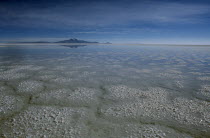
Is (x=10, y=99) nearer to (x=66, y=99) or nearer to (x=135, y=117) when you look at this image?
(x=66, y=99)

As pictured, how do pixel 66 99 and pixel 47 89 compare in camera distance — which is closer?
pixel 66 99


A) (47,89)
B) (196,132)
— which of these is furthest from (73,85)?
(196,132)

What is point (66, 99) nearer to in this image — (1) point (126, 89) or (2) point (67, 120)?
(2) point (67, 120)

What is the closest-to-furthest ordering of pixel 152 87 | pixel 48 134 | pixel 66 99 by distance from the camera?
pixel 48 134, pixel 66 99, pixel 152 87

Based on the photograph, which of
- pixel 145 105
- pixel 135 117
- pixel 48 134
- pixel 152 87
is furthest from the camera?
pixel 152 87

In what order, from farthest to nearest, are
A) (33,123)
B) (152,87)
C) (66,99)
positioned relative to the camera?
(152,87) → (66,99) → (33,123)

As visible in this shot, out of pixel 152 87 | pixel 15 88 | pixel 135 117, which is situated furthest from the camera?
pixel 152 87

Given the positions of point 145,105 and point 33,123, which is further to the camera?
point 145,105

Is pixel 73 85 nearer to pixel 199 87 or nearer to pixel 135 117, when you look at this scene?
pixel 135 117

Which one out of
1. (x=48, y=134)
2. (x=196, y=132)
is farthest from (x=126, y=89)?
(x=48, y=134)
